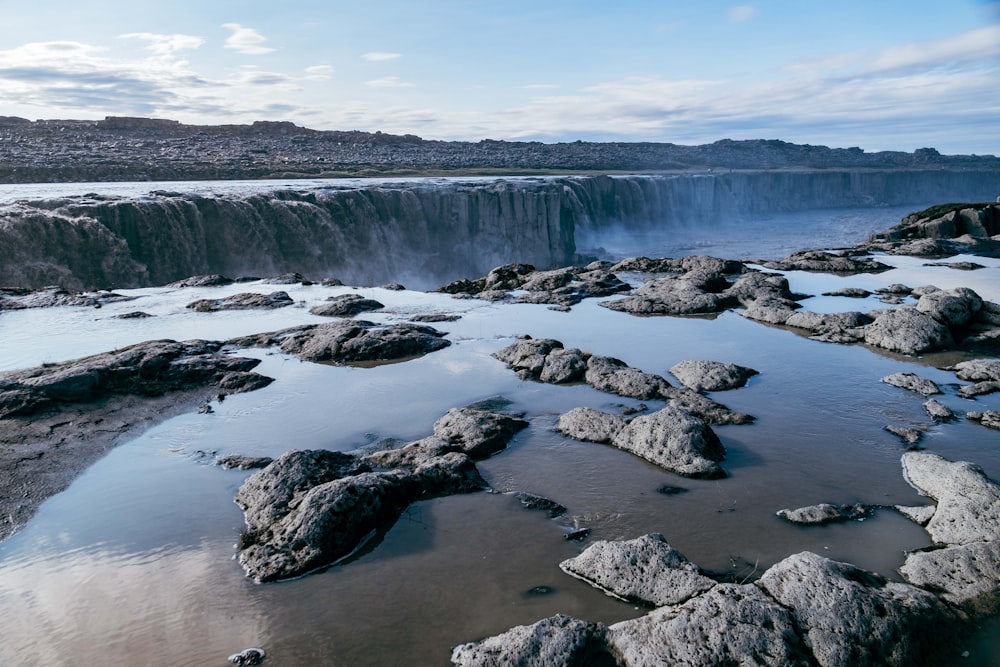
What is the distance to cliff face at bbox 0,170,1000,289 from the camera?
22906 mm

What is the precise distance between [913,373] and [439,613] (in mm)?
9209

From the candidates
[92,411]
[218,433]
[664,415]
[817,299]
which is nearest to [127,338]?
[92,411]

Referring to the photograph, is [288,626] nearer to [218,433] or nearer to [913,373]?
[218,433]

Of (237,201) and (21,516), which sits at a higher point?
(237,201)

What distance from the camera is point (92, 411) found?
9.62m

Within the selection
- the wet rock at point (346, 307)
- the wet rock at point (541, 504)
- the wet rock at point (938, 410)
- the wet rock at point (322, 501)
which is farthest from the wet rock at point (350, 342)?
the wet rock at point (938, 410)

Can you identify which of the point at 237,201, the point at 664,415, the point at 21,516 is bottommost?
the point at 21,516

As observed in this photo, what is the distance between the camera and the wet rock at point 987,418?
29.3ft

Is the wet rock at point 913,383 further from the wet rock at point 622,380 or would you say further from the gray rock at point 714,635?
the gray rock at point 714,635

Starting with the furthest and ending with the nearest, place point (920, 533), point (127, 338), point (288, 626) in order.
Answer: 1. point (127, 338)
2. point (920, 533)
3. point (288, 626)

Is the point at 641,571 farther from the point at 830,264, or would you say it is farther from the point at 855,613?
the point at 830,264

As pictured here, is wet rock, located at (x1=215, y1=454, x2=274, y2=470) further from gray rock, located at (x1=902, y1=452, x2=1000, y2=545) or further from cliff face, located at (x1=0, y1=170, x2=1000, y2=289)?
cliff face, located at (x1=0, y1=170, x2=1000, y2=289)

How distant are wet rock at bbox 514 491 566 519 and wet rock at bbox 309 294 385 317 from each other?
9717 mm

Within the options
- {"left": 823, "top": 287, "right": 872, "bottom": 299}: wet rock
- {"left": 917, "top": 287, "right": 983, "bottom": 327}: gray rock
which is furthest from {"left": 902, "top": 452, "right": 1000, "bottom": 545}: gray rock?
{"left": 823, "top": 287, "right": 872, "bottom": 299}: wet rock
